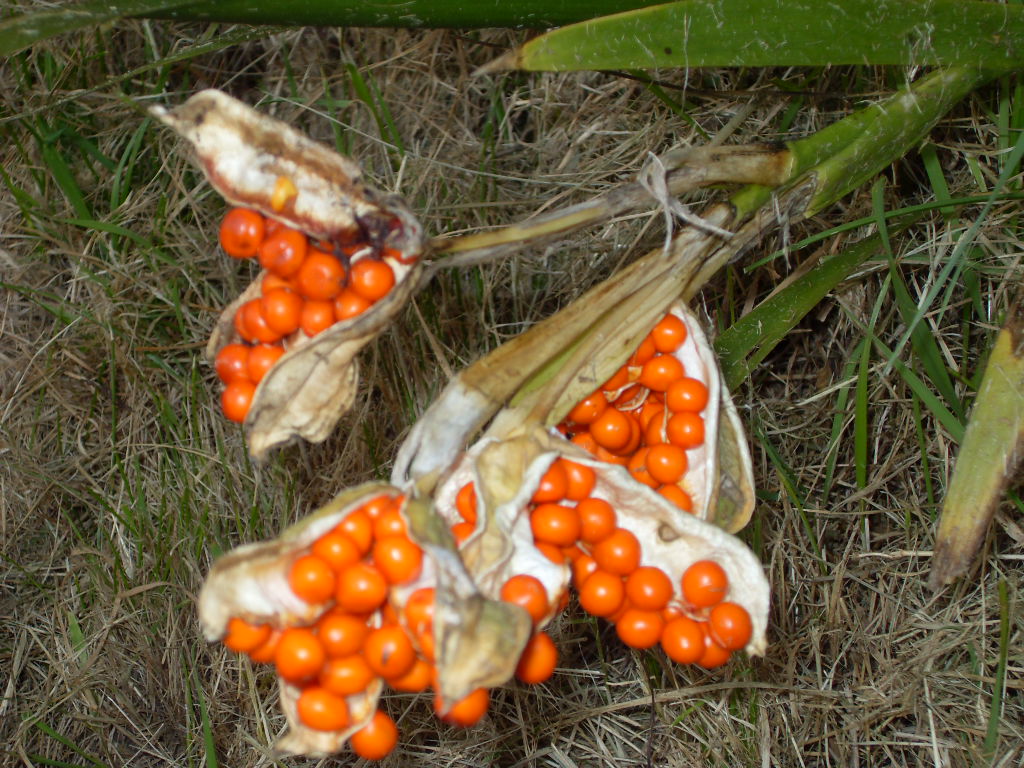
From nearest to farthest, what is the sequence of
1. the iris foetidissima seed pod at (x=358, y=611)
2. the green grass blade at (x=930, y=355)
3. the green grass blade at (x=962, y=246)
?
the iris foetidissima seed pod at (x=358, y=611), the green grass blade at (x=962, y=246), the green grass blade at (x=930, y=355)

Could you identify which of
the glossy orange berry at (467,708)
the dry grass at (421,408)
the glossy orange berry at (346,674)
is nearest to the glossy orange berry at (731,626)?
the glossy orange berry at (467,708)

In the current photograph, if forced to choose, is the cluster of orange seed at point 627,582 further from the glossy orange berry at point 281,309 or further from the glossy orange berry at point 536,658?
the glossy orange berry at point 281,309

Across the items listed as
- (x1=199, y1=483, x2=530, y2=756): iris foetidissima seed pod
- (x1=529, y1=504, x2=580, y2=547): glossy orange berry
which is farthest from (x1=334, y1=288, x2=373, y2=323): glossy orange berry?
(x1=529, y1=504, x2=580, y2=547): glossy orange berry

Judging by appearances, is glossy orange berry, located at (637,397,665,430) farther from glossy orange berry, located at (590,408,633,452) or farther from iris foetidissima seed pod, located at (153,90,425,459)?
iris foetidissima seed pod, located at (153,90,425,459)

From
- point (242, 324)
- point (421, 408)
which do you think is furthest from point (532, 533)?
point (421, 408)

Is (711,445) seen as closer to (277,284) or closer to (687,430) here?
(687,430)

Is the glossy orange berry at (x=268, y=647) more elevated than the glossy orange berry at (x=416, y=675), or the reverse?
the glossy orange berry at (x=268, y=647)
